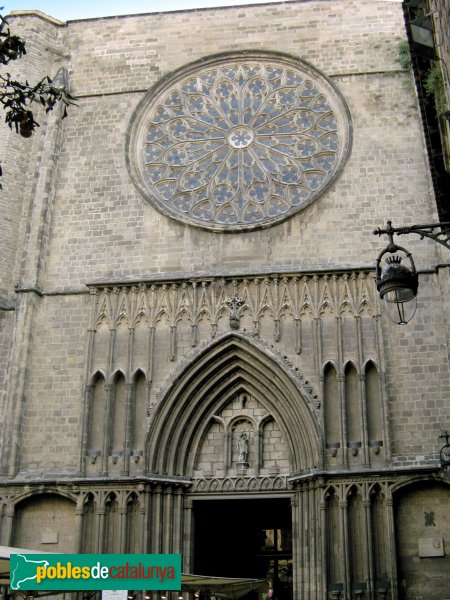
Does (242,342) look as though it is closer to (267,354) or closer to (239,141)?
(267,354)

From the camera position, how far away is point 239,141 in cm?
1769

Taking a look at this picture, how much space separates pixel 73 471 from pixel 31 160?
656cm

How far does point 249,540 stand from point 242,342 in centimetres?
415

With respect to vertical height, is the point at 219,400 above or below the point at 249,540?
above

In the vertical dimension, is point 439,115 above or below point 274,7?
below

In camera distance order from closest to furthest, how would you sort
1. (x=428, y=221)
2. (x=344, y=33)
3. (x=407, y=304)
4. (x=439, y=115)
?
(x=407, y=304) < (x=439, y=115) < (x=428, y=221) < (x=344, y=33)

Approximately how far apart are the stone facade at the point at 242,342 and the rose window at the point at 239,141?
0.06 m

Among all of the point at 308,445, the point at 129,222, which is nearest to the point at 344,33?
the point at 129,222

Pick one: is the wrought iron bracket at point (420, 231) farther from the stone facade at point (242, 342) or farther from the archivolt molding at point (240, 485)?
the archivolt molding at point (240, 485)

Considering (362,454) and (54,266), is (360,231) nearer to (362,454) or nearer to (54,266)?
(362,454)

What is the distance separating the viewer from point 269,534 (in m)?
16.7

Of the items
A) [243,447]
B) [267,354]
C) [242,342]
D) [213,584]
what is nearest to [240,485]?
[243,447]

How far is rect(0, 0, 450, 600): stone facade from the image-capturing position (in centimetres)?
1416

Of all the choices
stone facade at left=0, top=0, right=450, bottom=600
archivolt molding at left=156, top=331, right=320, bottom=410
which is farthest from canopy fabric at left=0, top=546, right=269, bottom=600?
archivolt molding at left=156, top=331, right=320, bottom=410
